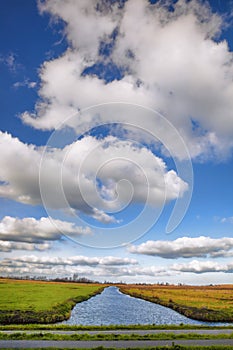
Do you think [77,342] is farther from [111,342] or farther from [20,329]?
[20,329]

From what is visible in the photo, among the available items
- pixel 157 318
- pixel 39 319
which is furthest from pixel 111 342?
pixel 157 318

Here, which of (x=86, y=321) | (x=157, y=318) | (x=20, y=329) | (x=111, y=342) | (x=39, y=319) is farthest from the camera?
(x=157, y=318)

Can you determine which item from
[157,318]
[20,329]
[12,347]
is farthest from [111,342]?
[157,318]

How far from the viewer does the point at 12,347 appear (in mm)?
22094

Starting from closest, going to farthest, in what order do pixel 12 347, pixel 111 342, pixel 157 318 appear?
1. pixel 12 347
2. pixel 111 342
3. pixel 157 318

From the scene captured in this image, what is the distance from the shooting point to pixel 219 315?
56.2 meters

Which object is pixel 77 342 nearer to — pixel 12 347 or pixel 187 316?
pixel 12 347

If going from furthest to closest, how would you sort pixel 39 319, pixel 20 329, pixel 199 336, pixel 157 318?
pixel 157 318
pixel 39 319
pixel 20 329
pixel 199 336

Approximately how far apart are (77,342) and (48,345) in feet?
7.11

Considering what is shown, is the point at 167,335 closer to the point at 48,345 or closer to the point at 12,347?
the point at 48,345

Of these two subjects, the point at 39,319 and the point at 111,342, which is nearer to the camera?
the point at 111,342

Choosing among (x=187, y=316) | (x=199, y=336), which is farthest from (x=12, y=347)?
(x=187, y=316)

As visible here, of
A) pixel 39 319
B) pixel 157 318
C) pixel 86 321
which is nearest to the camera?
pixel 39 319

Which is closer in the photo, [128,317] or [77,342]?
[77,342]
